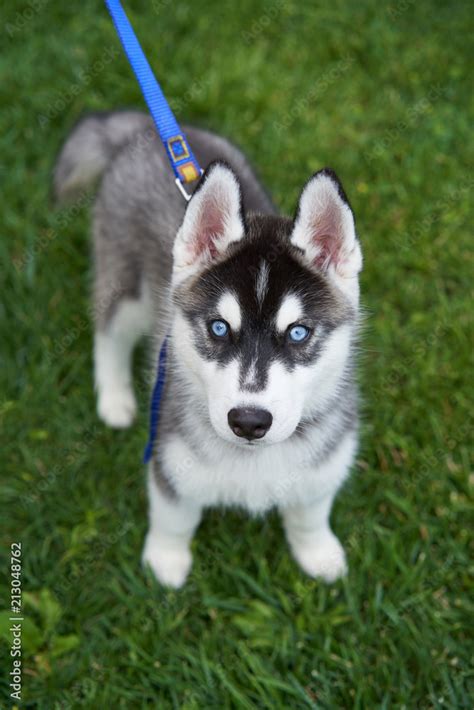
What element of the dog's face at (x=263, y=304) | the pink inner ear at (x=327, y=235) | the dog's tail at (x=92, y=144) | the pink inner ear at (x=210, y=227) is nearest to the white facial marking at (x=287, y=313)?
the dog's face at (x=263, y=304)

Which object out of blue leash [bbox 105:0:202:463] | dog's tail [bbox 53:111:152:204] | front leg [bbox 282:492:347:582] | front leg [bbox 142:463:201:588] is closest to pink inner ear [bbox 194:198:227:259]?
blue leash [bbox 105:0:202:463]

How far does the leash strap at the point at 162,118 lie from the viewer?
3.17 meters

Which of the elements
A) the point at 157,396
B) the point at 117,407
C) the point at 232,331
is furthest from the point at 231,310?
the point at 117,407

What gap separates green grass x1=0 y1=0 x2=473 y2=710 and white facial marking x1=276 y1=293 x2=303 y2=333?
2.46ft

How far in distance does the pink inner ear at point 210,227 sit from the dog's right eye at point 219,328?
0.30 metres

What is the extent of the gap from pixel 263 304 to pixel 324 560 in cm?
152

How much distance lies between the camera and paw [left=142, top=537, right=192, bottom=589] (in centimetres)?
353

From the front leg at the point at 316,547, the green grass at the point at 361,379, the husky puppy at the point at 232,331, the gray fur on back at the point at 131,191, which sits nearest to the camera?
the husky puppy at the point at 232,331

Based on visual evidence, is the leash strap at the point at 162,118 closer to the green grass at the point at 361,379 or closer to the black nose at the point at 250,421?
the green grass at the point at 361,379

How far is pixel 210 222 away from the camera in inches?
109

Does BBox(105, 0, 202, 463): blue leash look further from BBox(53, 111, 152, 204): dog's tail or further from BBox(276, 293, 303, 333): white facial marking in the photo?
BBox(53, 111, 152, 204): dog's tail

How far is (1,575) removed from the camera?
3.58m

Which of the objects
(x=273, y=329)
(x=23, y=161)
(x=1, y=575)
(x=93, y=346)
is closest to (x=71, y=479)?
(x=1, y=575)

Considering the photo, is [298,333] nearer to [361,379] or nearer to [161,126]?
[161,126]
